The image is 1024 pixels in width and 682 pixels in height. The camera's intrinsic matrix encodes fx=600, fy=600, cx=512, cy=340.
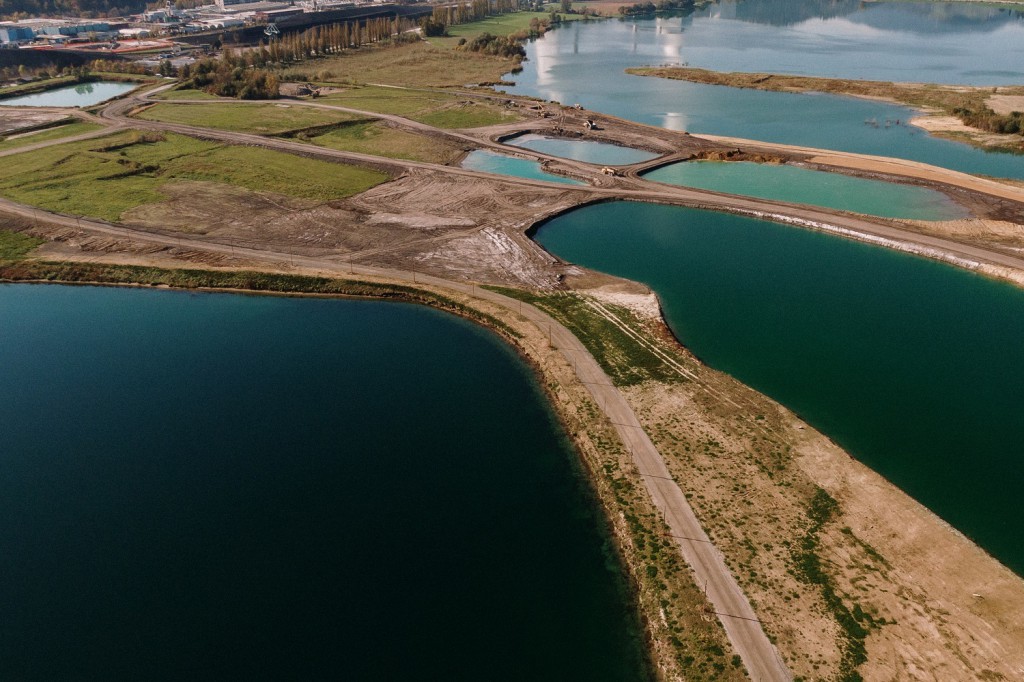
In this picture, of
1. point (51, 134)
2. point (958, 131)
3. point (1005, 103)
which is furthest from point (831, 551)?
point (51, 134)

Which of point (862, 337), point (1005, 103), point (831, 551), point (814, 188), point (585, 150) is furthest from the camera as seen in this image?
point (1005, 103)

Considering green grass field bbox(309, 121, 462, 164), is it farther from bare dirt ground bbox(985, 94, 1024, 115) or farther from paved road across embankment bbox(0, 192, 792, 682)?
bare dirt ground bbox(985, 94, 1024, 115)

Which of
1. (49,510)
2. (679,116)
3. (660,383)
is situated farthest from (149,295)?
(679,116)

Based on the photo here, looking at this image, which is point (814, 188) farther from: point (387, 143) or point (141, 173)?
point (141, 173)

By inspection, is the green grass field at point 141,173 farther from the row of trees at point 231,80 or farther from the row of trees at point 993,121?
the row of trees at point 993,121

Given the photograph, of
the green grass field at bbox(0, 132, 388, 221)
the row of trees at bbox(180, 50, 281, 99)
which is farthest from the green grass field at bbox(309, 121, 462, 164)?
the row of trees at bbox(180, 50, 281, 99)
